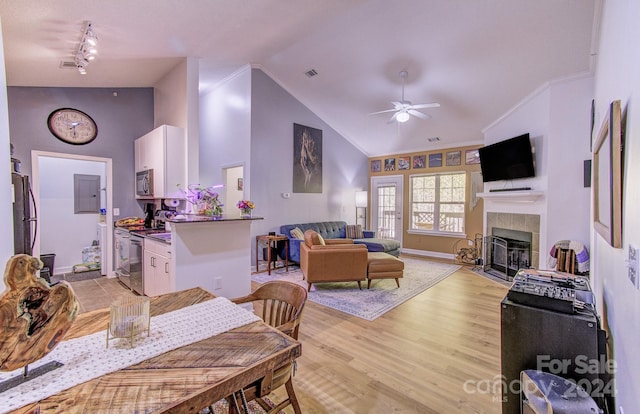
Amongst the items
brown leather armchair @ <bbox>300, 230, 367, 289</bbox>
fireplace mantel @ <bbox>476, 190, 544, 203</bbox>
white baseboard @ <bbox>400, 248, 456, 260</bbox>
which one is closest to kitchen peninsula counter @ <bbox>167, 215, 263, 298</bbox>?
Result: brown leather armchair @ <bbox>300, 230, 367, 289</bbox>

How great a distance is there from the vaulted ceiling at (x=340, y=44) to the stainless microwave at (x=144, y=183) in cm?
147

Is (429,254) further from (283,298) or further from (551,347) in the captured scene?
(283,298)

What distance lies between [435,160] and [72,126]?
7.09m

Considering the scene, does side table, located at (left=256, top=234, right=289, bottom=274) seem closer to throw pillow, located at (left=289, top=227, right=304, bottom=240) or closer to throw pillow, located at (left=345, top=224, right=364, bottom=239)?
throw pillow, located at (left=289, top=227, right=304, bottom=240)

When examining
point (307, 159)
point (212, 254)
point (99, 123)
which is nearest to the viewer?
point (212, 254)

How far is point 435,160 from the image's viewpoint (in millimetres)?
6875

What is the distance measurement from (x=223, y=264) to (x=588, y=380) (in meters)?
2.89

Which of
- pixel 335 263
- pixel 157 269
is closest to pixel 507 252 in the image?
pixel 335 263

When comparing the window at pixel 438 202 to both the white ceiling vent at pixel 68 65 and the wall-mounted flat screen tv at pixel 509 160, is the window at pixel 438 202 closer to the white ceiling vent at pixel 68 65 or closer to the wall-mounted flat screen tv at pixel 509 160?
the wall-mounted flat screen tv at pixel 509 160

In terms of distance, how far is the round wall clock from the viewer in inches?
167

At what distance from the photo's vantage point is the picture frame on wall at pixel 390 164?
302 inches

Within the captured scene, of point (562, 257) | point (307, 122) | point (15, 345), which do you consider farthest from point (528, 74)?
point (15, 345)

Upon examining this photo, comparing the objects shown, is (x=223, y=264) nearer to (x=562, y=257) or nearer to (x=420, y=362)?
(x=420, y=362)

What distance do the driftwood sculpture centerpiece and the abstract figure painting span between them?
532 centimetres
